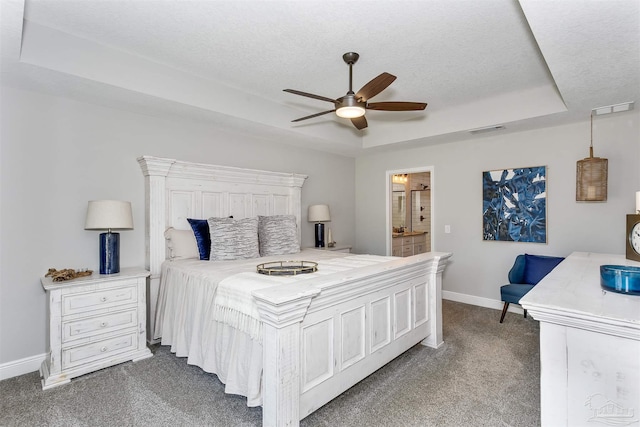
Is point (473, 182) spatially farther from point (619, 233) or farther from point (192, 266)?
point (192, 266)

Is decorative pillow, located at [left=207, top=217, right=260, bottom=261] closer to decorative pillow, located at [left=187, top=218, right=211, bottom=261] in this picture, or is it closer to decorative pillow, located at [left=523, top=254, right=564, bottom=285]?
decorative pillow, located at [left=187, top=218, right=211, bottom=261]

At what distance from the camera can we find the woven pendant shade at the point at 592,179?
A: 331cm

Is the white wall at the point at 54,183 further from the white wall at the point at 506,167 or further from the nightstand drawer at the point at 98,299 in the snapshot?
the white wall at the point at 506,167

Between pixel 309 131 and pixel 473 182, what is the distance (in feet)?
7.82

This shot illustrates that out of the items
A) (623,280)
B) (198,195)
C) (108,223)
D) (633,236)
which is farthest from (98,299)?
(633,236)

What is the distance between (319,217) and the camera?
4711 mm

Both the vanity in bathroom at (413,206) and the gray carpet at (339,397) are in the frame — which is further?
the vanity in bathroom at (413,206)

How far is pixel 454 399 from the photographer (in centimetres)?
218

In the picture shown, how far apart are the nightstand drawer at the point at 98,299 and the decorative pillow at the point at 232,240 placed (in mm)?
730

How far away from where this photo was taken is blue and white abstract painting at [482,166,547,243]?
3924mm

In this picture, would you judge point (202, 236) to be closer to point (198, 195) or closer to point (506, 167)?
point (198, 195)

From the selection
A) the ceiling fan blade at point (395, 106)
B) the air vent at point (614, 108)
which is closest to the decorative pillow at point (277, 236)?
the ceiling fan blade at point (395, 106)

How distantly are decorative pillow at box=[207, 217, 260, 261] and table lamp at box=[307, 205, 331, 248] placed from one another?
1.40 metres

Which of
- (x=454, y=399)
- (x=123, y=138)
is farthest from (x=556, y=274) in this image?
(x=123, y=138)
